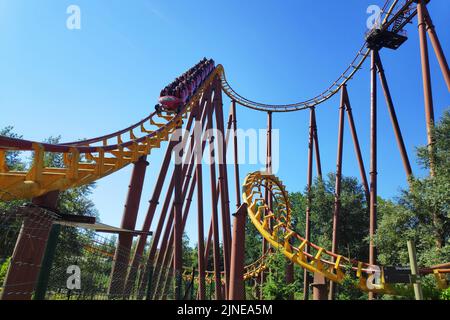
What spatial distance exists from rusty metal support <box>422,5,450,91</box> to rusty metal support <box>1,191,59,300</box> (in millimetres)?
8841

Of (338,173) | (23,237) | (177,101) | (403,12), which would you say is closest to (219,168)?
(177,101)

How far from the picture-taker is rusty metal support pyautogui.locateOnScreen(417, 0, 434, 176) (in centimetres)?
836

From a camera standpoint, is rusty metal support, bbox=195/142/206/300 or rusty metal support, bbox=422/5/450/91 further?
rusty metal support, bbox=195/142/206/300

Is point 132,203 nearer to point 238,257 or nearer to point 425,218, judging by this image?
point 238,257

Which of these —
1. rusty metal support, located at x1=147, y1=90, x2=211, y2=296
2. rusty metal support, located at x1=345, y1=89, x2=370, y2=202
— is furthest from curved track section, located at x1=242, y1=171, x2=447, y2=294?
rusty metal support, located at x1=345, y1=89, x2=370, y2=202

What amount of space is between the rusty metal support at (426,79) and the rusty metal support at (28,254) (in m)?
8.38

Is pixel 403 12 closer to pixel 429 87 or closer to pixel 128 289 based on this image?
pixel 429 87

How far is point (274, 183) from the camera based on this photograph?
13.3 metres

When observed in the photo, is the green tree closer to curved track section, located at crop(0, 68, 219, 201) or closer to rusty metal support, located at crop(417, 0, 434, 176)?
rusty metal support, located at crop(417, 0, 434, 176)

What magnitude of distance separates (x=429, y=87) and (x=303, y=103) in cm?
796

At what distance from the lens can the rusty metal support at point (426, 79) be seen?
8356 mm

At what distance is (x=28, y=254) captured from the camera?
9.80 ft

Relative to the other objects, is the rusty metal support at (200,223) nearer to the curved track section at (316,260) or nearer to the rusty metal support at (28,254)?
the curved track section at (316,260)
